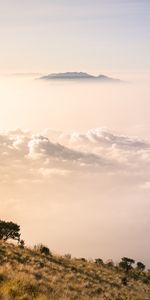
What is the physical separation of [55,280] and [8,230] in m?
24.3

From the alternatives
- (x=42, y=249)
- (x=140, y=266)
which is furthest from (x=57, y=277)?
(x=140, y=266)

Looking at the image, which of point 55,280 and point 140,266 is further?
point 140,266

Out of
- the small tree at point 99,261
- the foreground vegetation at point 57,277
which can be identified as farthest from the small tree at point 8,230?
the small tree at point 99,261

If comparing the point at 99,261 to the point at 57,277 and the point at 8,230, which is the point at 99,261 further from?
the point at 57,277

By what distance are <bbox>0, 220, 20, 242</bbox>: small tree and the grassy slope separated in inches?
278

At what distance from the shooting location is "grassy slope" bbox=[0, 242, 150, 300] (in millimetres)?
26062

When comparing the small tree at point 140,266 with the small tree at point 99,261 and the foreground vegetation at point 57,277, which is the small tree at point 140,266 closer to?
the foreground vegetation at point 57,277

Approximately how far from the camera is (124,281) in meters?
51.9

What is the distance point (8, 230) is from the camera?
5847cm

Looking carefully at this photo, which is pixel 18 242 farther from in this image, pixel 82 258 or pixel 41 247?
pixel 82 258

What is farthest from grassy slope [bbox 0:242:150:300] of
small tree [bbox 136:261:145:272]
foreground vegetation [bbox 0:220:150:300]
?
small tree [bbox 136:261:145:272]

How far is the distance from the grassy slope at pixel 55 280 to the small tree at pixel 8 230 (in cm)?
705

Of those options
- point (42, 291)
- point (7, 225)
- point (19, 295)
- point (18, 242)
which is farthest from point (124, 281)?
point (19, 295)

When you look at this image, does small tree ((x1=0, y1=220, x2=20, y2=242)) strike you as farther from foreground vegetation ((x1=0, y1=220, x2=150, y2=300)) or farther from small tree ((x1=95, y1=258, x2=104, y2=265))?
small tree ((x1=95, y1=258, x2=104, y2=265))
